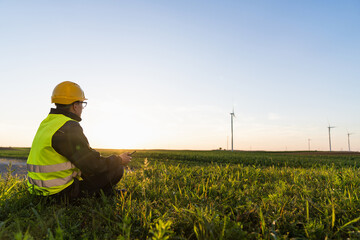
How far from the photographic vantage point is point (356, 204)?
336cm

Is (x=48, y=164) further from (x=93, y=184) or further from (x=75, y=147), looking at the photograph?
(x=93, y=184)

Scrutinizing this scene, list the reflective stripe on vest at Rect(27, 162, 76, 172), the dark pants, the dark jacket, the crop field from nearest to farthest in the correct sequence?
1. the crop field
2. the dark jacket
3. the reflective stripe on vest at Rect(27, 162, 76, 172)
4. the dark pants

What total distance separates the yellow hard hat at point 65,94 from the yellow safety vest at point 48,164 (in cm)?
30

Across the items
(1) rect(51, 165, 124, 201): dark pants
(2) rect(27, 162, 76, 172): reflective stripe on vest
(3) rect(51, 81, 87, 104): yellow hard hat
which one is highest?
(3) rect(51, 81, 87, 104): yellow hard hat

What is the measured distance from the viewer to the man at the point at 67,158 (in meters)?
3.69

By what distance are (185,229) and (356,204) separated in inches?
92.9

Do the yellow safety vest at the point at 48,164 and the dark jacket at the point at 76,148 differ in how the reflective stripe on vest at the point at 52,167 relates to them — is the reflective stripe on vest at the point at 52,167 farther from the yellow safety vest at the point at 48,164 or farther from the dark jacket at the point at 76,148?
the dark jacket at the point at 76,148

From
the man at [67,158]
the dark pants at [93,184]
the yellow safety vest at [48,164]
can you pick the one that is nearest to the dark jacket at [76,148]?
the man at [67,158]

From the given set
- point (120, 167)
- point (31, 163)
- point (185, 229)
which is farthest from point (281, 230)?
point (31, 163)

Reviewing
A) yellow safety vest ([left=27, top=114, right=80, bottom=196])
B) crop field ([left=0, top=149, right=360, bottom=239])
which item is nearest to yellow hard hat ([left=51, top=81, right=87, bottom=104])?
yellow safety vest ([left=27, top=114, right=80, bottom=196])

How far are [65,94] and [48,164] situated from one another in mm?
1181

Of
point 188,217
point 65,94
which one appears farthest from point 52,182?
point 188,217

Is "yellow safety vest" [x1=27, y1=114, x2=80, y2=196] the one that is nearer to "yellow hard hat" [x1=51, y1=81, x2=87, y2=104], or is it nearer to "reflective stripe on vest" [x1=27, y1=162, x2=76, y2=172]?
"reflective stripe on vest" [x1=27, y1=162, x2=76, y2=172]

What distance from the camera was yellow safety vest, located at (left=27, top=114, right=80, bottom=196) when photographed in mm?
3740
